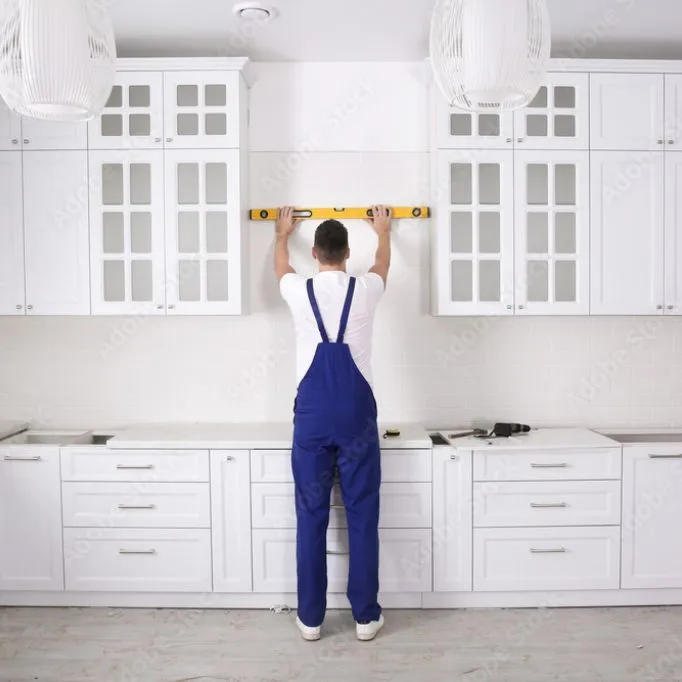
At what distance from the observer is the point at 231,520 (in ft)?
9.78

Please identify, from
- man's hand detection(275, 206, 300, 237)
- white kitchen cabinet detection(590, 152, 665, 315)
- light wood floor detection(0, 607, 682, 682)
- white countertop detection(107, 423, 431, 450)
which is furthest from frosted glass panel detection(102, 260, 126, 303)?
white kitchen cabinet detection(590, 152, 665, 315)

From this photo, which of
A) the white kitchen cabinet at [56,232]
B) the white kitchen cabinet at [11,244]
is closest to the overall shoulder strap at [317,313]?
the white kitchen cabinet at [56,232]

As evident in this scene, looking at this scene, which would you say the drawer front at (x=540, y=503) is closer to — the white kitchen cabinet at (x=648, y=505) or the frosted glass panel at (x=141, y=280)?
the white kitchen cabinet at (x=648, y=505)

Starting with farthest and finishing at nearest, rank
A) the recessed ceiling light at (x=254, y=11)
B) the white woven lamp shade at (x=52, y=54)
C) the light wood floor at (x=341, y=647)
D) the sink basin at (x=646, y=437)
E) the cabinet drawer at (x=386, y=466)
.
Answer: the sink basin at (x=646, y=437) → the cabinet drawer at (x=386, y=466) → the recessed ceiling light at (x=254, y=11) → the light wood floor at (x=341, y=647) → the white woven lamp shade at (x=52, y=54)

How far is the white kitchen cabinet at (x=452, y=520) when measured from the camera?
9.72 feet

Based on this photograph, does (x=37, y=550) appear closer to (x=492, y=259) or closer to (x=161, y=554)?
(x=161, y=554)

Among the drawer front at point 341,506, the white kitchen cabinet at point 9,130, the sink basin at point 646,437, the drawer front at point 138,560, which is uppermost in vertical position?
the white kitchen cabinet at point 9,130

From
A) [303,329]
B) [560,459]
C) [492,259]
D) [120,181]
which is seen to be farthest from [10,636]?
[492,259]

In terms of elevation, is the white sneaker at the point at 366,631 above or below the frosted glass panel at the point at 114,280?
below

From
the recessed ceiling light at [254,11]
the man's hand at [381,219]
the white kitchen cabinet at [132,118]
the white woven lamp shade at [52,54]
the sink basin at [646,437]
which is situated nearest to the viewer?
the white woven lamp shade at [52,54]

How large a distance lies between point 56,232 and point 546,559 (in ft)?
8.85

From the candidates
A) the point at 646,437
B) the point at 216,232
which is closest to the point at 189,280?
the point at 216,232

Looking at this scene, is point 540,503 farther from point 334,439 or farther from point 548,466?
point 334,439

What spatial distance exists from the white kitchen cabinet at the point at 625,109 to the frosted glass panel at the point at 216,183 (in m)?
1.72
